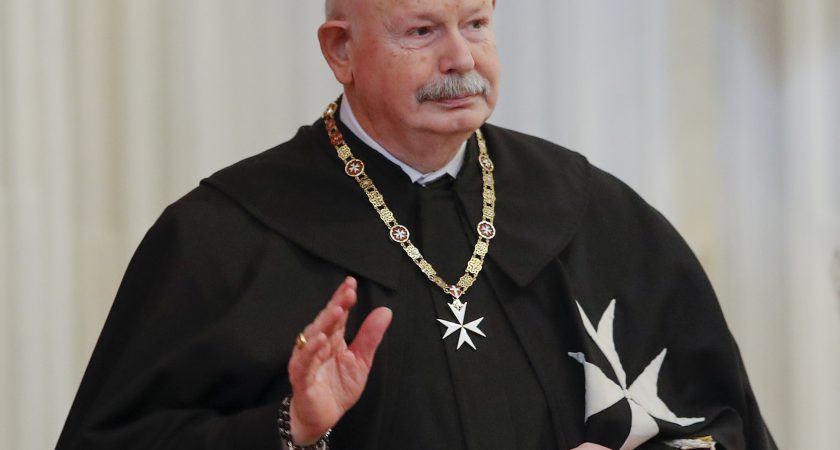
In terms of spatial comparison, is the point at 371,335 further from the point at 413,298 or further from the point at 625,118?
the point at 625,118

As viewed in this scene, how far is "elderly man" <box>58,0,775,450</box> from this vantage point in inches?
126

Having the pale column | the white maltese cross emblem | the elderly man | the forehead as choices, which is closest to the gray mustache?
the elderly man

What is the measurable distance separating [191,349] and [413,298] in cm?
52

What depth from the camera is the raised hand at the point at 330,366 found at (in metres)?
2.88

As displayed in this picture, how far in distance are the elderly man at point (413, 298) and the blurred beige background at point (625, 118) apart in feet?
5.34

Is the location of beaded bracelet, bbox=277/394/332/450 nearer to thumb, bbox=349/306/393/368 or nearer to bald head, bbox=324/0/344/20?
thumb, bbox=349/306/393/368

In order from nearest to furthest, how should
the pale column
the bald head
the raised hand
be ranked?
1. the raised hand
2. the bald head
3. the pale column

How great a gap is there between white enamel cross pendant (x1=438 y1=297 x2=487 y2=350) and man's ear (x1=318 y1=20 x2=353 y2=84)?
61cm

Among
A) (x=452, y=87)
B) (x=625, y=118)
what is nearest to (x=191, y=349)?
(x=452, y=87)

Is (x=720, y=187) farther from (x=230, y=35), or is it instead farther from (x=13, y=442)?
(x=13, y=442)

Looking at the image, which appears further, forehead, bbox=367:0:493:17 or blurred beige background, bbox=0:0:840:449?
blurred beige background, bbox=0:0:840:449

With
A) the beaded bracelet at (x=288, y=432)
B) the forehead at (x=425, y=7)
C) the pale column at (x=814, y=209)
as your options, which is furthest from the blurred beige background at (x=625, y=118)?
the beaded bracelet at (x=288, y=432)

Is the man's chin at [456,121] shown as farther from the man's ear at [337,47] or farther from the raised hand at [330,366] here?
the raised hand at [330,366]

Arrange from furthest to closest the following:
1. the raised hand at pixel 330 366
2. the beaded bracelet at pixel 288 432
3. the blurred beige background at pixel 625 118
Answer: the blurred beige background at pixel 625 118
the beaded bracelet at pixel 288 432
the raised hand at pixel 330 366
